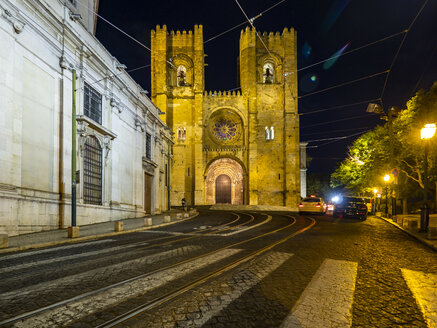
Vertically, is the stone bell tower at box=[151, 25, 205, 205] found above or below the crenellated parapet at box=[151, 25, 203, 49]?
below

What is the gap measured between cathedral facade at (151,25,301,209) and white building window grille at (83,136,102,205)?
80.8 ft

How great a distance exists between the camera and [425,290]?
452cm

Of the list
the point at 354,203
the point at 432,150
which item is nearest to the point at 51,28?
the point at 354,203

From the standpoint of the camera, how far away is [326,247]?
8.27 meters

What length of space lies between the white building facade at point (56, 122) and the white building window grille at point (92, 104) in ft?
0.17

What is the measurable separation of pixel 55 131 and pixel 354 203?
58.4ft

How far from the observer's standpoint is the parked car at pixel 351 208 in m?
19.7

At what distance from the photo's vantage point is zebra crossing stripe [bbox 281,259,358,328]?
3258 mm

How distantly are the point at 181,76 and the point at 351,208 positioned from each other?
32193mm

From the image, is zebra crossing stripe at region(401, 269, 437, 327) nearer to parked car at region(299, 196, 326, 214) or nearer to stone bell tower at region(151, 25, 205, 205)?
parked car at region(299, 196, 326, 214)

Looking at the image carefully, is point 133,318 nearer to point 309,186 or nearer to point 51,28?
A: point 51,28

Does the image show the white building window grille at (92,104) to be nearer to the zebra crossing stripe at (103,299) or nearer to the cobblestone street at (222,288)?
the cobblestone street at (222,288)

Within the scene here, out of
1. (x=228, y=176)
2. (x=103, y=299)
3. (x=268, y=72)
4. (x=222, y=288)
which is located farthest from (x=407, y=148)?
(x=268, y=72)

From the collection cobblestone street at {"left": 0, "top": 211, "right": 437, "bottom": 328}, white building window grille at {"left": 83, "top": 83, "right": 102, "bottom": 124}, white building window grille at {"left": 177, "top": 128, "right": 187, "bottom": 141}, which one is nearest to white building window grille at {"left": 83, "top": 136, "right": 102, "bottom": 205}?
white building window grille at {"left": 83, "top": 83, "right": 102, "bottom": 124}
